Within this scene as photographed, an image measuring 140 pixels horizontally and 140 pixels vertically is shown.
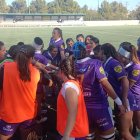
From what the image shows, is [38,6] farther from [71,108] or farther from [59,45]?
[71,108]

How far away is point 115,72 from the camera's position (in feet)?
14.9

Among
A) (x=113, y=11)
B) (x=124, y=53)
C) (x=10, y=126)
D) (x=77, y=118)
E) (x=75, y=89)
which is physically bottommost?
(x=113, y=11)

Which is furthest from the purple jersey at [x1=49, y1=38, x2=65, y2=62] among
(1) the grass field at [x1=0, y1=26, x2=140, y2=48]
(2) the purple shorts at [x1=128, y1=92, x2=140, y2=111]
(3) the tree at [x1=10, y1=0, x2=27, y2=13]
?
(3) the tree at [x1=10, y1=0, x2=27, y2=13]

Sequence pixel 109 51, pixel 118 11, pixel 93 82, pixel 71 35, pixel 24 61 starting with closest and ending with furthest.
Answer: pixel 24 61 < pixel 93 82 < pixel 109 51 < pixel 71 35 < pixel 118 11

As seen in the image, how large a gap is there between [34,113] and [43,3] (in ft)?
407

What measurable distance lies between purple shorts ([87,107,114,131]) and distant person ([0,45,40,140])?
0.69 metres

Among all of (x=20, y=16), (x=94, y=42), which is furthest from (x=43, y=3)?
(x=94, y=42)

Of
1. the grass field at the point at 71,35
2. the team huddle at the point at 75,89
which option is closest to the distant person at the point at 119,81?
the team huddle at the point at 75,89

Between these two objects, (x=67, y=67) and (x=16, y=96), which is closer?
(x=67, y=67)

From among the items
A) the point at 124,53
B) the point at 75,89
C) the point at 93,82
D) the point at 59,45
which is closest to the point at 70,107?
the point at 75,89

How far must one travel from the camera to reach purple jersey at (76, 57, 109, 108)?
13.1 ft

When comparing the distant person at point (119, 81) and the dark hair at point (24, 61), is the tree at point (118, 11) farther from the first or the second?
the dark hair at point (24, 61)

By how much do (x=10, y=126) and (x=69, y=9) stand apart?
119 metres

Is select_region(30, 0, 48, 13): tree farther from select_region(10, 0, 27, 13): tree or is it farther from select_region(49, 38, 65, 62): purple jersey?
select_region(49, 38, 65, 62): purple jersey
